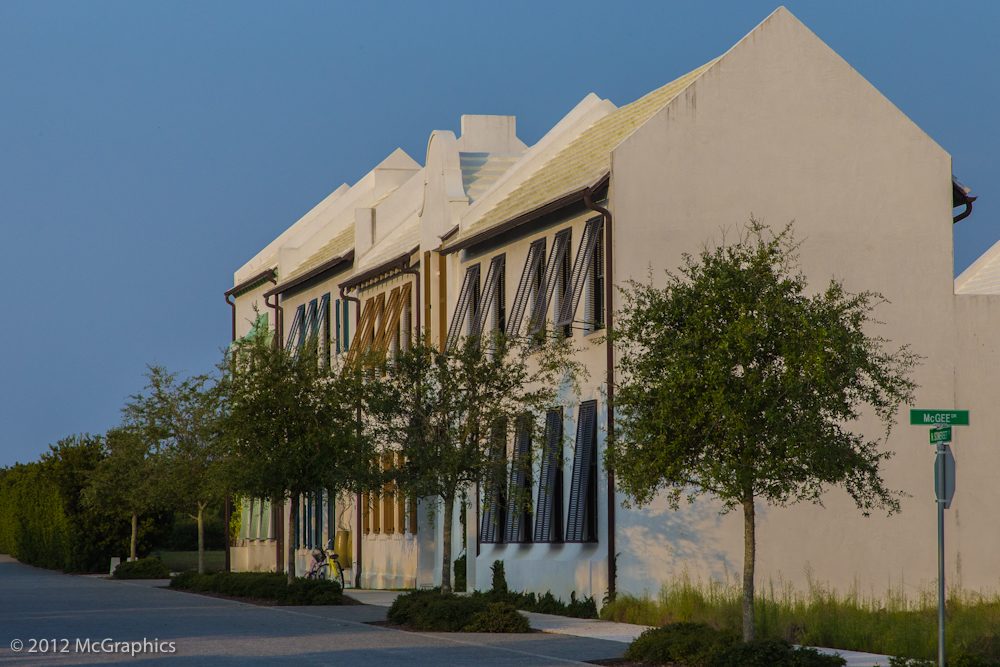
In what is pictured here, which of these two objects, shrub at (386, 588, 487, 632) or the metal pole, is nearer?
the metal pole

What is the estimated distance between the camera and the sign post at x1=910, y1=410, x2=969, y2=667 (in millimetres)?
12172

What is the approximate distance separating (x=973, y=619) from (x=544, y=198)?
36.2 ft

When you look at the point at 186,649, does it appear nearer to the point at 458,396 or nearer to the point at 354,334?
the point at 458,396

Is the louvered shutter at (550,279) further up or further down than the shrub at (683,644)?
further up

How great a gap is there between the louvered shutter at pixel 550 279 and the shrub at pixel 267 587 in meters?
6.72

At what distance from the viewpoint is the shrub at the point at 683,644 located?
14359 mm

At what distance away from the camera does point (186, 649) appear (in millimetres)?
16094

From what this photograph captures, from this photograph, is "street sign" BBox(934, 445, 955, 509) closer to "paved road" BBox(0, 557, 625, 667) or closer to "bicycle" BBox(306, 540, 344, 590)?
"paved road" BBox(0, 557, 625, 667)

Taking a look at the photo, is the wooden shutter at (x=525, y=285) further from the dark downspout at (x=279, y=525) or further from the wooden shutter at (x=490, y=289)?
the dark downspout at (x=279, y=525)

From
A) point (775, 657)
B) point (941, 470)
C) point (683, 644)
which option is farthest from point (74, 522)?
point (941, 470)

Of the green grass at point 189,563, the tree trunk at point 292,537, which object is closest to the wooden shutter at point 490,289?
the tree trunk at point 292,537

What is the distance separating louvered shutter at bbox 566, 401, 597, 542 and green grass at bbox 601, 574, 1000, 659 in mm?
1756

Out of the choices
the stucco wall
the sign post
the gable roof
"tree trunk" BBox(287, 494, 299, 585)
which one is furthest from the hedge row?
the sign post

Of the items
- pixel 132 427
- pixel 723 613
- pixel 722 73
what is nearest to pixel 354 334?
pixel 132 427
